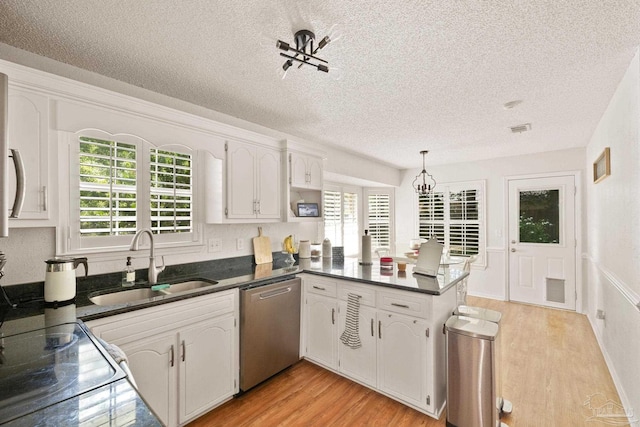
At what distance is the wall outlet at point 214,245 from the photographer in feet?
8.93

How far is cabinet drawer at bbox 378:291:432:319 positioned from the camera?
203cm

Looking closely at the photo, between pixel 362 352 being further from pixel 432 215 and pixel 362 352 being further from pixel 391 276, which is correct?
pixel 432 215

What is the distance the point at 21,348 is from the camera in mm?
1123

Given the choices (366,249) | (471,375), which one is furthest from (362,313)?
(471,375)

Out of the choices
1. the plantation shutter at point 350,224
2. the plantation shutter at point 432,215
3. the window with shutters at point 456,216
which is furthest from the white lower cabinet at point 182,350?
the plantation shutter at point 432,215

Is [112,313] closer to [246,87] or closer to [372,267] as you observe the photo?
[246,87]

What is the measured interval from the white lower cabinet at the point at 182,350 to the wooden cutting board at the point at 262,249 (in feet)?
2.74

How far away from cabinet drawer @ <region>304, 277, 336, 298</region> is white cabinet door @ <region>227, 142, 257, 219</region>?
82 cm

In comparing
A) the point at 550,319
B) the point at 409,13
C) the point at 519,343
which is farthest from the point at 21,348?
the point at 550,319

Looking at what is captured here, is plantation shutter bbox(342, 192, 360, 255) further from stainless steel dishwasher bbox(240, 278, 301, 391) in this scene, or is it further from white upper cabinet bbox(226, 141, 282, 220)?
stainless steel dishwasher bbox(240, 278, 301, 391)

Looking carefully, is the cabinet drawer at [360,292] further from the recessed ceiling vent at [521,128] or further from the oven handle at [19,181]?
the recessed ceiling vent at [521,128]

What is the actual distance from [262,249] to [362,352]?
1.41m

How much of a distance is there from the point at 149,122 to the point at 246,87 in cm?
76

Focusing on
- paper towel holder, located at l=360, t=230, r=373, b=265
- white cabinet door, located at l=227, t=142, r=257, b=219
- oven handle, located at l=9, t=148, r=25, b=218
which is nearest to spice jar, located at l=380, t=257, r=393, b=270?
paper towel holder, located at l=360, t=230, r=373, b=265
